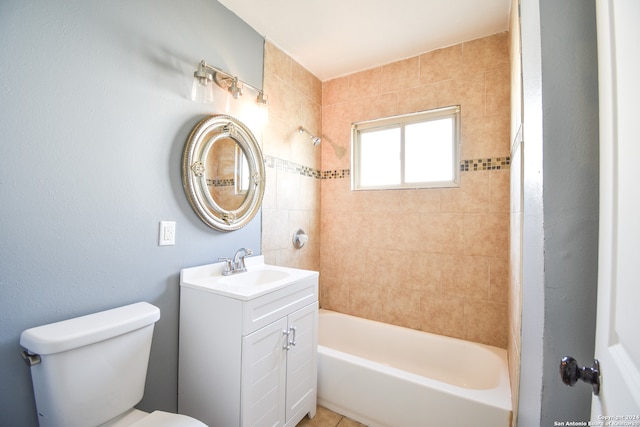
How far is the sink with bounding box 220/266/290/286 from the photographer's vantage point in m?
1.60

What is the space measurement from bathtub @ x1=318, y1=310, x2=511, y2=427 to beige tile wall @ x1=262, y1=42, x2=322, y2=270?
77 centimetres

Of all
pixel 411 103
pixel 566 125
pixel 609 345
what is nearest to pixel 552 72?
pixel 566 125

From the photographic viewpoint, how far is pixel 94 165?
1138mm

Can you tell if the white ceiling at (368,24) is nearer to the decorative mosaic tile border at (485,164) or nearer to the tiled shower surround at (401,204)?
the tiled shower surround at (401,204)

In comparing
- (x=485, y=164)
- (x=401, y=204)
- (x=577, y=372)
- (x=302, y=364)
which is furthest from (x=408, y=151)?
(x=577, y=372)

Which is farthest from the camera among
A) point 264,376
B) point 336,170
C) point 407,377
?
point 336,170

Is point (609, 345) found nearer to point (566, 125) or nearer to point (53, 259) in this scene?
point (566, 125)

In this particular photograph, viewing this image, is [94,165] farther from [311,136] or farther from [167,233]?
[311,136]

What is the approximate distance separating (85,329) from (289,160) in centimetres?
165

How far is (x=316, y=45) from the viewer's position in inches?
82.3

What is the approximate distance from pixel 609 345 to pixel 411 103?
2.05 m

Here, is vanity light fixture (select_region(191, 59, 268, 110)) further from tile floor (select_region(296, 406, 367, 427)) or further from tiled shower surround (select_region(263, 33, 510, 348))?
tile floor (select_region(296, 406, 367, 427))

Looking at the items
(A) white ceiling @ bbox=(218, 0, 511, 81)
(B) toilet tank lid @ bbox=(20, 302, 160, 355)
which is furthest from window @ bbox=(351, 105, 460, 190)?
(B) toilet tank lid @ bbox=(20, 302, 160, 355)

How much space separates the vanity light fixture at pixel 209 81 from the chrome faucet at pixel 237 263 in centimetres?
94
